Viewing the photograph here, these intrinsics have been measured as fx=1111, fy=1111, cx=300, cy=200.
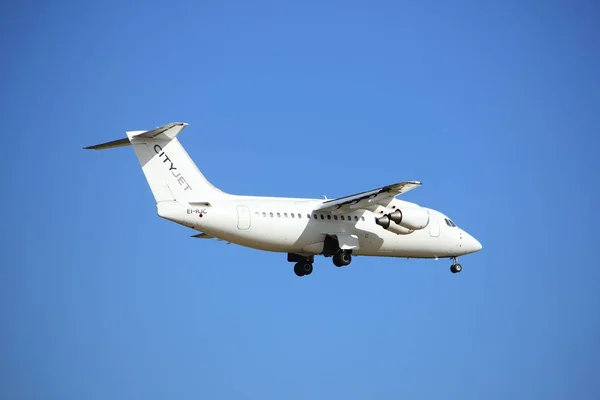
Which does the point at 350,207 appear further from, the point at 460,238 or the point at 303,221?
the point at 460,238

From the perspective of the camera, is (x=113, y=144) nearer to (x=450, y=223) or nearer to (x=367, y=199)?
(x=367, y=199)

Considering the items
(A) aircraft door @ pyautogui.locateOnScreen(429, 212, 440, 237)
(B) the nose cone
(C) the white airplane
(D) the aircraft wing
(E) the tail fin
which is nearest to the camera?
(E) the tail fin

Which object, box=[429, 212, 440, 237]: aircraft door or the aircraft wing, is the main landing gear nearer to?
the aircraft wing

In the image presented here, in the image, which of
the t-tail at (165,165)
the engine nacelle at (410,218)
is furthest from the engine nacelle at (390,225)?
the t-tail at (165,165)

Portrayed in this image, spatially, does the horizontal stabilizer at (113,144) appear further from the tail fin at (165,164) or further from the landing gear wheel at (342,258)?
the landing gear wheel at (342,258)

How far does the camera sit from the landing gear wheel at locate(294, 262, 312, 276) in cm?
3956

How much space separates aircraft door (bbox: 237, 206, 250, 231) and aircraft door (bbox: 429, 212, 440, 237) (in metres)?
8.45

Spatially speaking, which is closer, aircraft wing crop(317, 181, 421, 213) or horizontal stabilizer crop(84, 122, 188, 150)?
horizontal stabilizer crop(84, 122, 188, 150)

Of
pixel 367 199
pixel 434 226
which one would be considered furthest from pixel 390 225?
pixel 434 226

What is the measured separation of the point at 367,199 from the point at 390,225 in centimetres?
171

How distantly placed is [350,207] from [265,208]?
3404 millimetres

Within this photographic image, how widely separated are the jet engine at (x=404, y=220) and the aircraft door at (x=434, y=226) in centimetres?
217

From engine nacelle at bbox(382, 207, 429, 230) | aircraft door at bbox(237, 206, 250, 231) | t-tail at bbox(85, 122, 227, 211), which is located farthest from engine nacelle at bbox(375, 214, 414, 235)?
t-tail at bbox(85, 122, 227, 211)

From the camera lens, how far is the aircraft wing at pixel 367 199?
3641cm
